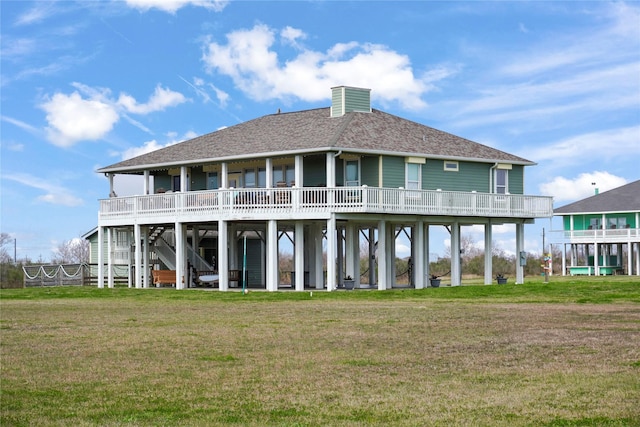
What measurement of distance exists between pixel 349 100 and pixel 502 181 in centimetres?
791

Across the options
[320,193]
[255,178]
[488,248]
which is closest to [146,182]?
[255,178]

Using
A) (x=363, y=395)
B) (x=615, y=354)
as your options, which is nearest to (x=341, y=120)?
(x=615, y=354)

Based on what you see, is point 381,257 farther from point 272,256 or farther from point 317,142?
point 317,142

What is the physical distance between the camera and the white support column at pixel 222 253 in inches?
1513

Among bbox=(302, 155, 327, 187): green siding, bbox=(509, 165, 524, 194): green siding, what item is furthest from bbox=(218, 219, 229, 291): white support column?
bbox=(509, 165, 524, 194): green siding

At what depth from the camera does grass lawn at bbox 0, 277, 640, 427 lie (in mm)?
10656

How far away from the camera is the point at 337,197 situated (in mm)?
36844

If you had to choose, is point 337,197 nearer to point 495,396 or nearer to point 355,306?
point 355,306

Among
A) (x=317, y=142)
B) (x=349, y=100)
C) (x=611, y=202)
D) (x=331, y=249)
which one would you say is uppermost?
(x=349, y=100)

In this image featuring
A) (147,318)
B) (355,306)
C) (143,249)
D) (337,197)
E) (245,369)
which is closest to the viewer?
(245,369)

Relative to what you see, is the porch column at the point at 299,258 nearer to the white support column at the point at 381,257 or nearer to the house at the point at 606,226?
the white support column at the point at 381,257

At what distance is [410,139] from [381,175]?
3.45m

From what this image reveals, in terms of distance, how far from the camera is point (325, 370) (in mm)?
13727

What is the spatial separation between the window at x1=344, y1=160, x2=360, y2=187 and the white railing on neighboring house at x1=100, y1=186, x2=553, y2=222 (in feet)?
7.98
